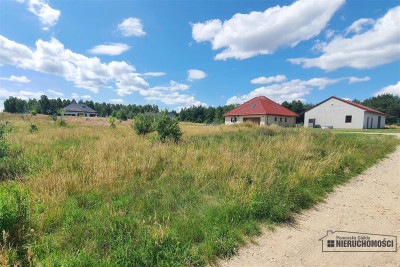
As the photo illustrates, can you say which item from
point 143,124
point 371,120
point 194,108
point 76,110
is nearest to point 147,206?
point 143,124

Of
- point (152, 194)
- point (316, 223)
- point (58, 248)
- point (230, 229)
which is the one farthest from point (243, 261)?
point (58, 248)

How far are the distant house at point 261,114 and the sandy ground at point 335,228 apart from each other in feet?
86.8

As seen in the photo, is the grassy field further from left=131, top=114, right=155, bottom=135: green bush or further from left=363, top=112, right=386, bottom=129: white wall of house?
left=363, top=112, right=386, bottom=129: white wall of house

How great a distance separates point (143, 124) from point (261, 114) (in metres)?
23.0

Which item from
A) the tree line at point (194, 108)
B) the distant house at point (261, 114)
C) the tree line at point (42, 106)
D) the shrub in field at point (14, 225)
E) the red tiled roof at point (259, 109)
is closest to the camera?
the shrub in field at point (14, 225)

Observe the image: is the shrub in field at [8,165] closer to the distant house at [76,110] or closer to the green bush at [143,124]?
the green bush at [143,124]

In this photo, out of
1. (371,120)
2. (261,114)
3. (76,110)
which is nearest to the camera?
(261,114)

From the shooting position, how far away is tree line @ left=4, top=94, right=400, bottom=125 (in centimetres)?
5003

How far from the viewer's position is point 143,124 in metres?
12.8

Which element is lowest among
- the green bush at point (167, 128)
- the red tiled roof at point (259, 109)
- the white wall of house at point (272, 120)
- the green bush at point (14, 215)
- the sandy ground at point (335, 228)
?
the sandy ground at point (335, 228)

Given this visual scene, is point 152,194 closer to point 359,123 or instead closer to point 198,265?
point 198,265

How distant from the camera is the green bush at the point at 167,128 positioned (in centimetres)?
988

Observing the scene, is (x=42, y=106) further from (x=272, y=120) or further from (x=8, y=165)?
(x=8, y=165)

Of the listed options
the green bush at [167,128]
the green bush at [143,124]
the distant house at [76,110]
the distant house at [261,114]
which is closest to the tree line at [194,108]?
the distant house at [76,110]
